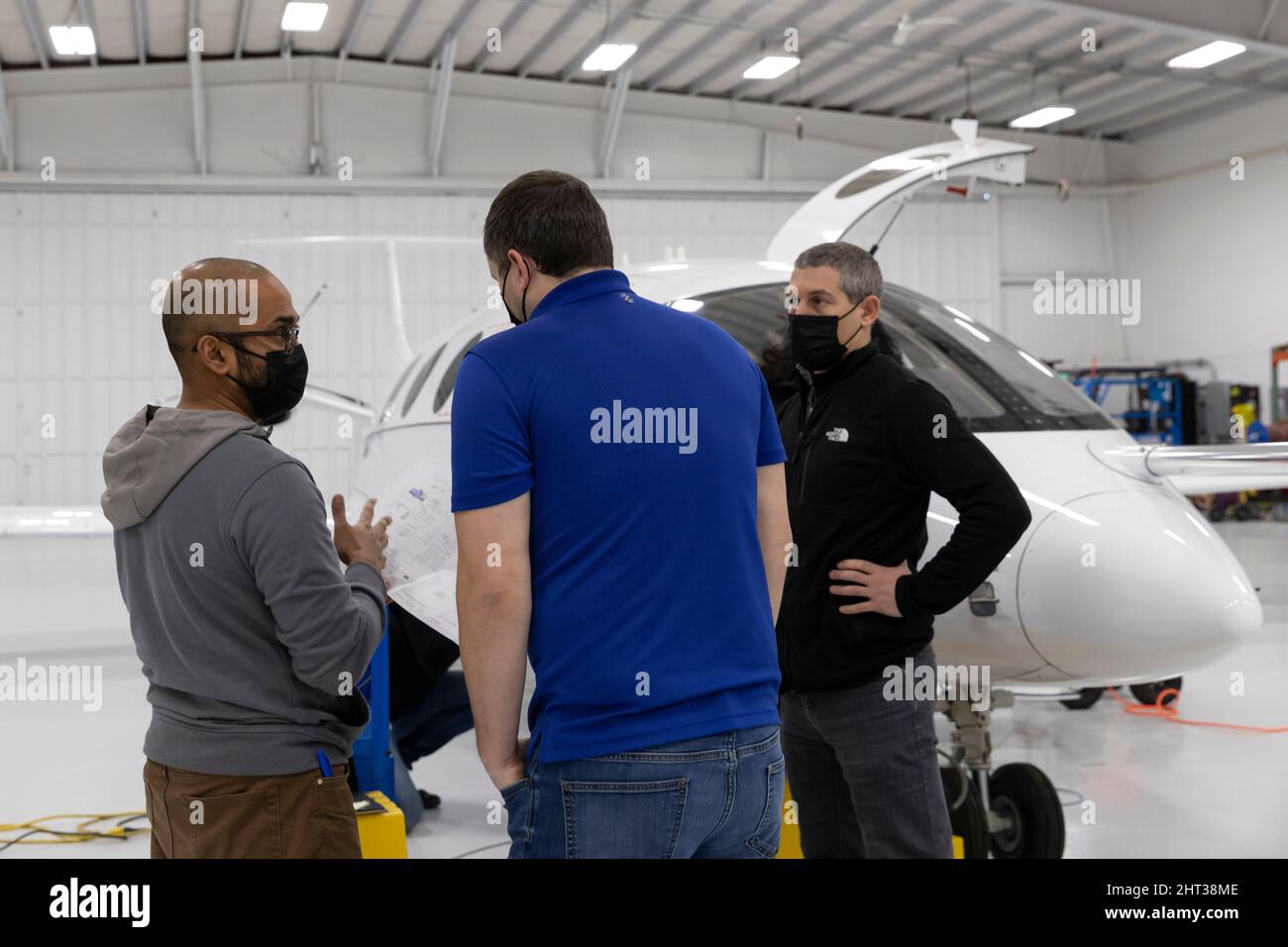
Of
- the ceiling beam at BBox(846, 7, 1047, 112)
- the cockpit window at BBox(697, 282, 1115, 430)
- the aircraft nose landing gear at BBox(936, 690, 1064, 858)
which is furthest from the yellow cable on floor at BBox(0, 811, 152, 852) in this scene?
the ceiling beam at BBox(846, 7, 1047, 112)

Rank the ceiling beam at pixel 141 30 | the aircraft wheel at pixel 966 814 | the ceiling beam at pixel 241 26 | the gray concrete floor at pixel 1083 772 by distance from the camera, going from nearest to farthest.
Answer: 1. the aircraft wheel at pixel 966 814
2. the gray concrete floor at pixel 1083 772
3. the ceiling beam at pixel 141 30
4. the ceiling beam at pixel 241 26

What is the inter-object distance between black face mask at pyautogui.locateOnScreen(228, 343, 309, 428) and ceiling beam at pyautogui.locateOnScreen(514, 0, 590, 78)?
1569 centimetres

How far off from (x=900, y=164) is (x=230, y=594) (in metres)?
4.44

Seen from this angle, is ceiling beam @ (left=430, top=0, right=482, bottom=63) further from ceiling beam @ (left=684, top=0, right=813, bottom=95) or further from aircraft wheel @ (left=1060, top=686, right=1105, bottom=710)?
aircraft wheel @ (left=1060, top=686, right=1105, bottom=710)

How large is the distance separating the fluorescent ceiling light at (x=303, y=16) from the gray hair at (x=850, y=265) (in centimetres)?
1468

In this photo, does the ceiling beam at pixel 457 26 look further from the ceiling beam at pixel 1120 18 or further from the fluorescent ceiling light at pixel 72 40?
the ceiling beam at pixel 1120 18

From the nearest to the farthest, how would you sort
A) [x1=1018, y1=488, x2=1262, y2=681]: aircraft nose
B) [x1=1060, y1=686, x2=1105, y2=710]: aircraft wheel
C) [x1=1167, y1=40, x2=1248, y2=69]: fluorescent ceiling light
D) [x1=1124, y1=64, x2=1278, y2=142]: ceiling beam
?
[x1=1018, y1=488, x2=1262, y2=681]: aircraft nose
[x1=1060, y1=686, x2=1105, y2=710]: aircraft wheel
[x1=1167, y1=40, x2=1248, y2=69]: fluorescent ceiling light
[x1=1124, y1=64, x2=1278, y2=142]: ceiling beam

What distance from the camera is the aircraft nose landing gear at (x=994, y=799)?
4.14 metres

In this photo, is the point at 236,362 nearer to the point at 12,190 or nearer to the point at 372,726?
the point at 372,726

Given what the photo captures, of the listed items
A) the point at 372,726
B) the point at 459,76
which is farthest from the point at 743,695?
the point at 459,76

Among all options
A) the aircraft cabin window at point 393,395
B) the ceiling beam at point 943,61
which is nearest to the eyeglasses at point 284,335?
the aircraft cabin window at point 393,395

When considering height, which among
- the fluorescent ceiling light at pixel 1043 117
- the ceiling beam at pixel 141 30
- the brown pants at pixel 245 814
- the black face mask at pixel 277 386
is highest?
the ceiling beam at pixel 141 30

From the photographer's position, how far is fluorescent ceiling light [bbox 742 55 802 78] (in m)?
18.5

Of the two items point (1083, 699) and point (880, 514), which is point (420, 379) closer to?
point (880, 514)
